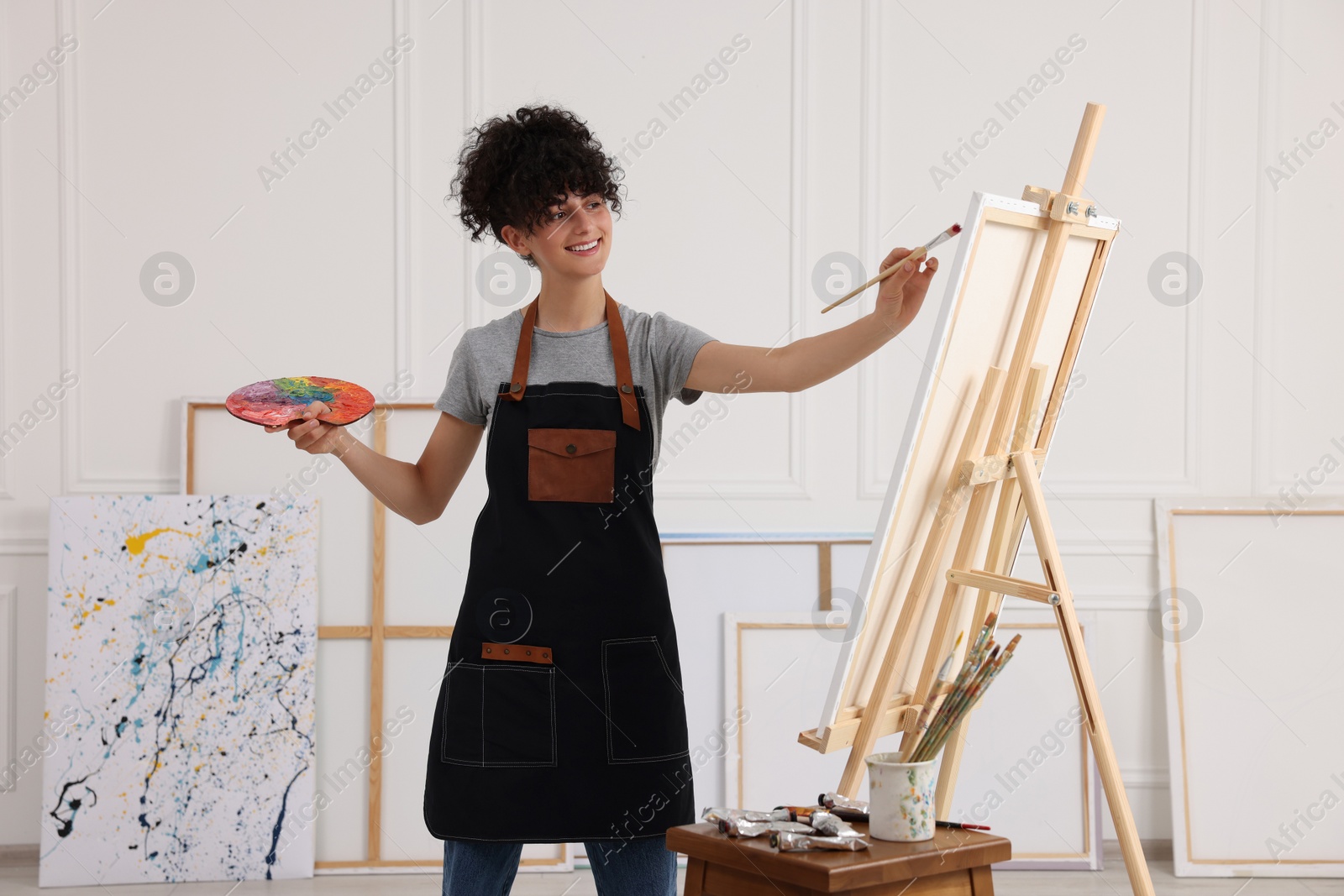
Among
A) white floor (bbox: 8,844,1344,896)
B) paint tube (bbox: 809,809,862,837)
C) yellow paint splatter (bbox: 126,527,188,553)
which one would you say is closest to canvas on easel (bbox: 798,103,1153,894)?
paint tube (bbox: 809,809,862,837)

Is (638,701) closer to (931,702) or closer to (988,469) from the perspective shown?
(931,702)

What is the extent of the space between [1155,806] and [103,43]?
386cm

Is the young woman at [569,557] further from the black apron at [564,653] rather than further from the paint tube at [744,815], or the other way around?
the paint tube at [744,815]

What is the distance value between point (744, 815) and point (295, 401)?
876 millimetres

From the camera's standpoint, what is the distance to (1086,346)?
10.7 ft

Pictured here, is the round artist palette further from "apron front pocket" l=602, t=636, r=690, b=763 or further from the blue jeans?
the blue jeans

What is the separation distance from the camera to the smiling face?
1.55 meters

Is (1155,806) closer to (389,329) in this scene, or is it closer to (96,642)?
(389,329)

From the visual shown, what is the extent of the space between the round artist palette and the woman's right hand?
0.04ft

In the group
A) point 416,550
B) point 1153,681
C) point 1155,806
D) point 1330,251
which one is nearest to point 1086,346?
point 1330,251

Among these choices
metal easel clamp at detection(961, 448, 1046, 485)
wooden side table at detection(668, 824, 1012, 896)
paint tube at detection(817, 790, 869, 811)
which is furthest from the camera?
metal easel clamp at detection(961, 448, 1046, 485)

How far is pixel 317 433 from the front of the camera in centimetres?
159

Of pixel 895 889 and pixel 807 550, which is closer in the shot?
pixel 895 889

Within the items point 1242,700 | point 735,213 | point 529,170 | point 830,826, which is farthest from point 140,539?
point 1242,700
